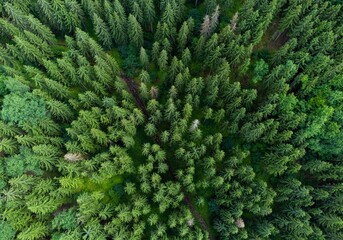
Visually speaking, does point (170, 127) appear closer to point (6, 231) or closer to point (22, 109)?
point (22, 109)

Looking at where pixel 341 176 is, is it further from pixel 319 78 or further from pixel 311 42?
pixel 311 42

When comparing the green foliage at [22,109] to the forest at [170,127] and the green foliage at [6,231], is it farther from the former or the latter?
the green foliage at [6,231]

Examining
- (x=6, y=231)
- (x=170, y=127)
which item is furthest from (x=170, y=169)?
(x=6, y=231)

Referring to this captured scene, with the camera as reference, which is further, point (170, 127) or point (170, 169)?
point (170, 169)

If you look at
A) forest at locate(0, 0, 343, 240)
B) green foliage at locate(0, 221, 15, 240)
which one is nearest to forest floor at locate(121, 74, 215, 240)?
forest at locate(0, 0, 343, 240)

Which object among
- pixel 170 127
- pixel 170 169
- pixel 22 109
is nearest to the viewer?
pixel 22 109

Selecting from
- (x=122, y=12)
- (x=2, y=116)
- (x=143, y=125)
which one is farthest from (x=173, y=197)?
(x=122, y=12)

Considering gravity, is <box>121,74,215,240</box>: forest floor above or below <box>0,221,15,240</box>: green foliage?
above

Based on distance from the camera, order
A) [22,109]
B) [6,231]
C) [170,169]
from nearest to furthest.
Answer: [6,231] < [22,109] < [170,169]

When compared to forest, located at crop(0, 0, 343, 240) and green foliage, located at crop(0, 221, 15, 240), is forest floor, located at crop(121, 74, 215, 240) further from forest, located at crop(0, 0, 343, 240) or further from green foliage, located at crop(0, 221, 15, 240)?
green foliage, located at crop(0, 221, 15, 240)

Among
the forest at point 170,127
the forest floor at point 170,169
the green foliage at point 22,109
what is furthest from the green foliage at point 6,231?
the forest floor at point 170,169
